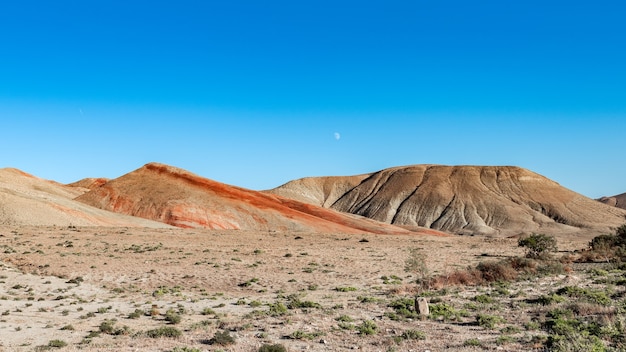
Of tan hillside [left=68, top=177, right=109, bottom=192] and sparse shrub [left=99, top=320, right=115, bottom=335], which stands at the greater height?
tan hillside [left=68, top=177, right=109, bottom=192]

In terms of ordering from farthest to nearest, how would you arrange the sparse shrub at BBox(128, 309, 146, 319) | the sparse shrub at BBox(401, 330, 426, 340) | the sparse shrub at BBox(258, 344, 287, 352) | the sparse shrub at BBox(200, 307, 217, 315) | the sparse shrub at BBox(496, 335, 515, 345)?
the sparse shrub at BBox(200, 307, 217, 315) < the sparse shrub at BBox(128, 309, 146, 319) < the sparse shrub at BBox(401, 330, 426, 340) < the sparse shrub at BBox(496, 335, 515, 345) < the sparse shrub at BBox(258, 344, 287, 352)

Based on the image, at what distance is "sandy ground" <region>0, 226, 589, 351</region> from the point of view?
1459 centimetres

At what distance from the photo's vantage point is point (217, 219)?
7938 cm

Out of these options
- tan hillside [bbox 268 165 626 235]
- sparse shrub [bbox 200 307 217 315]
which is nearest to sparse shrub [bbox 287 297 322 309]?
sparse shrub [bbox 200 307 217 315]

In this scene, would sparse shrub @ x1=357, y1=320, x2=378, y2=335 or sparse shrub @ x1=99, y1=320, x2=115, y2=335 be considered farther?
sparse shrub @ x1=99, y1=320, x2=115, y2=335

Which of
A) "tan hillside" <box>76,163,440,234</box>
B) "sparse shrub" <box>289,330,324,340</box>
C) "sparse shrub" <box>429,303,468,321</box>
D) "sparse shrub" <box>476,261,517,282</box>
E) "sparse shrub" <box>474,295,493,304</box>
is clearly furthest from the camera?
"tan hillside" <box>76,163,440,234</box>

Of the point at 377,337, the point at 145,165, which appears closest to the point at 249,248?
the point at 377,337

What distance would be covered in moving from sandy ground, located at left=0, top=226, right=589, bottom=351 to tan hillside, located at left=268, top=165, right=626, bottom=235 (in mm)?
70333

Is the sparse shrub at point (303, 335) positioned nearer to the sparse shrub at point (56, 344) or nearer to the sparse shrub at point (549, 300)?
the sparse shrub at point (56, 344)

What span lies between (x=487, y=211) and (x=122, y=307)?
388 ft

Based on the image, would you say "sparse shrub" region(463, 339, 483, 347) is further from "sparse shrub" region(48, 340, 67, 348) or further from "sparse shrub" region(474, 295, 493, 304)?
"sparse shrub" region(48, 340, 67, 348)

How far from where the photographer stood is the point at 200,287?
26516mm

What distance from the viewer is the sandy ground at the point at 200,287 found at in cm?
1459

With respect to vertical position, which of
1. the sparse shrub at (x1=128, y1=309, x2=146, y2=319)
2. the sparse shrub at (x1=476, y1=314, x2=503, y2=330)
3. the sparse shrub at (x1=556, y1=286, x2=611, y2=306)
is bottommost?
the sparse shrub at (x1=128, y1=309, x2=146, y2=319)
